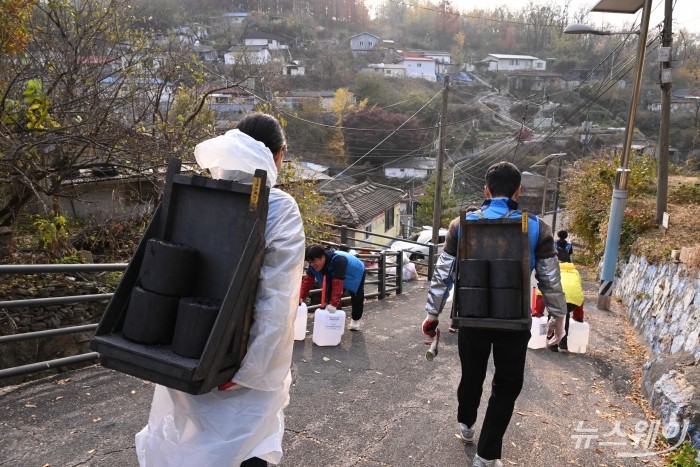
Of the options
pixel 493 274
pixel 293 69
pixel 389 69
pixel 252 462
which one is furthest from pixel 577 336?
pixel 389 69

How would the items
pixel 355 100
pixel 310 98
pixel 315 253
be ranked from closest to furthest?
pixel 315 253
pixel 310 98
pixel 355 100

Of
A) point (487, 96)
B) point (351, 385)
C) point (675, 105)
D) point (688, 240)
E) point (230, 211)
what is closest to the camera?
point (230, 211)

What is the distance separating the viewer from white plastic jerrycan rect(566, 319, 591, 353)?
612 cm

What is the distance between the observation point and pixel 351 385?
185 inches

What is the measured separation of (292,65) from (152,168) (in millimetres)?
45919

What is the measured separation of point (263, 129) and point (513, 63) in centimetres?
7444

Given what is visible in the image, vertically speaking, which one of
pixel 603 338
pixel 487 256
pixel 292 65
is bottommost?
pixel 603 338

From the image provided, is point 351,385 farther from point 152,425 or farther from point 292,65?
point 292,65

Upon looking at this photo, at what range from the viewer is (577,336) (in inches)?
243

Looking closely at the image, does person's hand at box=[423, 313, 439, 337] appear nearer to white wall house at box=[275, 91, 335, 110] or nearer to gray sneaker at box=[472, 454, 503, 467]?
gray sneaker at box=[472, 454, 503, 467]

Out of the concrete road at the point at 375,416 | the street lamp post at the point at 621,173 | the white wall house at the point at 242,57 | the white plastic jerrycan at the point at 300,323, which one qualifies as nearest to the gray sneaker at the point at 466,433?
the concrete road at the point at 375,416

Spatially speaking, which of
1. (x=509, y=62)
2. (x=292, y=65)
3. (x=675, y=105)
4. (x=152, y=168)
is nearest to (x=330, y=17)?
(x=509, y=62)

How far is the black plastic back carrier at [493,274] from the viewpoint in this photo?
3006 mm

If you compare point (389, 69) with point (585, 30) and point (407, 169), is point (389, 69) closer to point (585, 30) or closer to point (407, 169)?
point (407, 169)
